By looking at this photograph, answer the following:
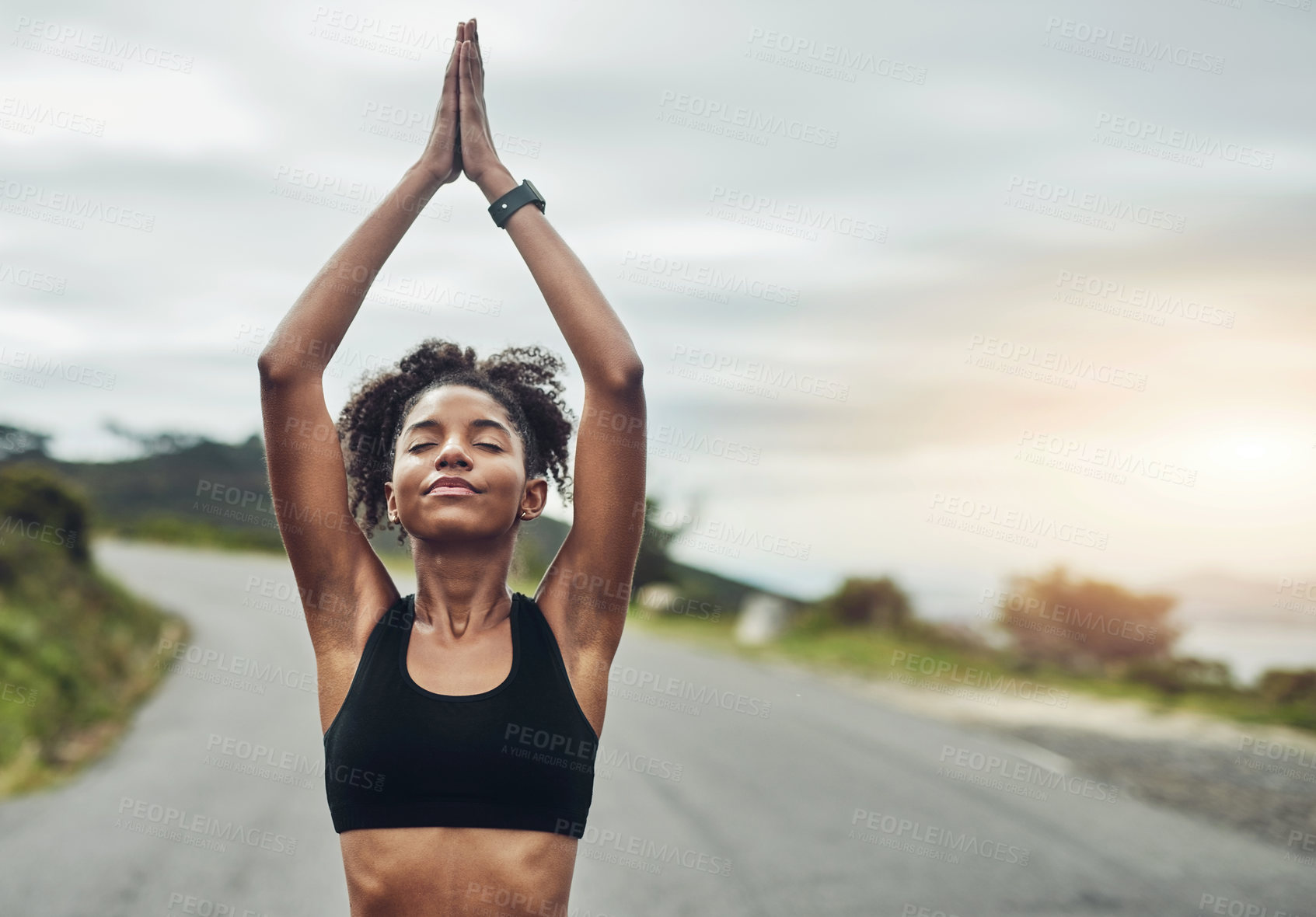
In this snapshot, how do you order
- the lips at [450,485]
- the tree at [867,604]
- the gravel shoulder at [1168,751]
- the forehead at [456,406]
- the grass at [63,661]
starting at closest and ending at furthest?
the lips at [450,485] < the forehead at [456,406] < the gravel shoulder at [1168,751] < the grass at [63,661] < the tree at [867,604]

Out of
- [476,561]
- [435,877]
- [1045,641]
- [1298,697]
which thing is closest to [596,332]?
[476,561]

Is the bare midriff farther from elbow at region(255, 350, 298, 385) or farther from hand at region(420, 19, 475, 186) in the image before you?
hand at region(420, 19, 475, 186)

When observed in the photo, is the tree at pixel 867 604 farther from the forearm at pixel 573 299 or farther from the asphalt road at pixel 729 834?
the forearm at pixel 573 299

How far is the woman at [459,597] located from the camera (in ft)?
6.94

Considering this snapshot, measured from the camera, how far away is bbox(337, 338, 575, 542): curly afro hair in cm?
284

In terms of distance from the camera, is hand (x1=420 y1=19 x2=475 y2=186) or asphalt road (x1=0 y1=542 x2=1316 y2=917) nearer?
hand (x1=420 y1=19 x2=475 y2=186)

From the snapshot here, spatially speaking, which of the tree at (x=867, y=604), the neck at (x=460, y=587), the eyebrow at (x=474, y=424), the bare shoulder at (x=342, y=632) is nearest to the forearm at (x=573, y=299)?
the eyebrow at (x=474, y=424)

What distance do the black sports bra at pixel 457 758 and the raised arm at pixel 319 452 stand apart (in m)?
0.20

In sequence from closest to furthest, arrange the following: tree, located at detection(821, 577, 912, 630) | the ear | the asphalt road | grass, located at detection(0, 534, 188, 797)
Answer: the ear < the asphalt road < grass, located at detection(0, 534, 188, 797) < tree, located at detection(821, 577, 912, 630)

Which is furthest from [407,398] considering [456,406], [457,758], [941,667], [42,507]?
[941,667]

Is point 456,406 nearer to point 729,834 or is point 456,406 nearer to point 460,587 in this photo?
point 460,587

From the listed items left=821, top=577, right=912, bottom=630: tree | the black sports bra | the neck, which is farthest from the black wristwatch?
left=821, top=577, right=912, bottom=630: tree

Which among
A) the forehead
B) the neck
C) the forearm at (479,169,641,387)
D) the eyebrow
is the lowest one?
the neck

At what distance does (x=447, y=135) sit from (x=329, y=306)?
0.51 m
